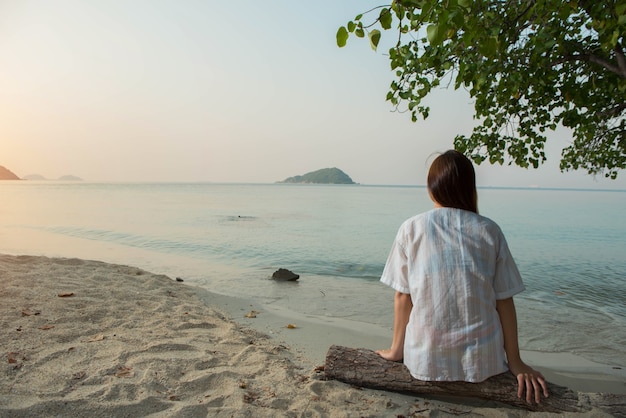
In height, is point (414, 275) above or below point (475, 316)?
above

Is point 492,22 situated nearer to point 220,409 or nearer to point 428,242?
point 428,242

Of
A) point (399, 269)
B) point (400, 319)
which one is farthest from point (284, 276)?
point (399, 269)

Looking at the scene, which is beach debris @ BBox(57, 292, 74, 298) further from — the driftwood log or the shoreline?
the driftwood log

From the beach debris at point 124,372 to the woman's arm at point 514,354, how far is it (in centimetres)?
284

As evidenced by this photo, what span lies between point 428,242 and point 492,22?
2199 mm

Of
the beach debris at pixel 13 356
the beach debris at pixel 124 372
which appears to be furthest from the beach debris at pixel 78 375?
the beach debris at pixel 13 356

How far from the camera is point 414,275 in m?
2.85

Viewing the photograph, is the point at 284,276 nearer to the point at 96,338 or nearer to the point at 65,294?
the point at 65,294

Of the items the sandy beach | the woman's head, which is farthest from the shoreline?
the woman's head

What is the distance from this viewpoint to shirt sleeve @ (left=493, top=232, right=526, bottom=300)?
2.67 meters

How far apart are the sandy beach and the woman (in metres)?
0.59

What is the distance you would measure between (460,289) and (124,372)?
2716mm

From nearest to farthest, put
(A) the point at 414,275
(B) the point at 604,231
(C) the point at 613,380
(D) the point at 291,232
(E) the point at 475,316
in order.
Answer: (E) the point at 475,316 < (A) the point at 414,275 < (C) the point at 613,380 < (D) the point at 291,232 < (B) the point at 604,231

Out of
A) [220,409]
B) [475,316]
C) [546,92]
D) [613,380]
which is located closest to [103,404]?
[220,409]
